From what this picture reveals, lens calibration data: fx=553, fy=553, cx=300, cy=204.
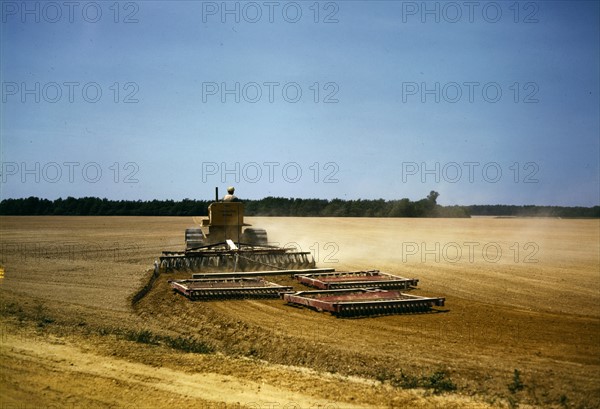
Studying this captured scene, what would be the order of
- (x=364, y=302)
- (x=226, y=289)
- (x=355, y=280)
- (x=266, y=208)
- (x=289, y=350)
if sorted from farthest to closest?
(x=266, y=208), (x=355, y=280), (x=226, y=289), (x=364, y=302), (x=289, y=350)

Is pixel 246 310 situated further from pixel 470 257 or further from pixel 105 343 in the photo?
pixel 470 257

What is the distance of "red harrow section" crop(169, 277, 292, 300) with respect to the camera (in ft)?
42.2

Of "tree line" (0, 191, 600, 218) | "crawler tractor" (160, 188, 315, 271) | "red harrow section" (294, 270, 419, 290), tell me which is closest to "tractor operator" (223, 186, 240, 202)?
"crawler tractor" (160, 188, 315, 271)

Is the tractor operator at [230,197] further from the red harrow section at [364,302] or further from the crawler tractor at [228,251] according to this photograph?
the red harrow section at [364,302]

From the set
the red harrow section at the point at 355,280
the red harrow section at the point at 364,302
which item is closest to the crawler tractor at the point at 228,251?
the red harrow section at the point at 355,280

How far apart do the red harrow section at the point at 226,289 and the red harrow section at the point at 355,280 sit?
123 cm

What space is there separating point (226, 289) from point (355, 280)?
3.66m

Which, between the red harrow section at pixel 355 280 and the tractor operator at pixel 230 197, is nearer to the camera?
the red harrow section at pixel 355 280

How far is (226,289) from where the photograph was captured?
13078mm

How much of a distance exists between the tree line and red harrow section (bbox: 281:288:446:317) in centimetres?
6223

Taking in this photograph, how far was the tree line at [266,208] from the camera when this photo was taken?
2972 inches

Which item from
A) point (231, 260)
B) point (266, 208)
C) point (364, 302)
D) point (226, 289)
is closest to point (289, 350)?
point (364, 302)

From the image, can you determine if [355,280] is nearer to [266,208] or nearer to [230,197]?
[230,197]

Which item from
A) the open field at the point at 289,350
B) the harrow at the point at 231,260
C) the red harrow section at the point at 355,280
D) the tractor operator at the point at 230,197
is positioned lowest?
the open field at the point at 289,350
